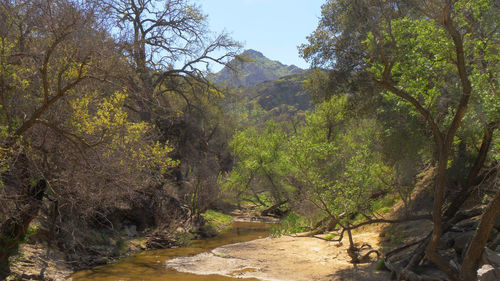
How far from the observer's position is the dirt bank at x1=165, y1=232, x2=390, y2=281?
13203 mm

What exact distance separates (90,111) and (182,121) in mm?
14961

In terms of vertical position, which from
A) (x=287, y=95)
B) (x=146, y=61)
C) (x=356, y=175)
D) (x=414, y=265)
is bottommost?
(x=414, y=265)

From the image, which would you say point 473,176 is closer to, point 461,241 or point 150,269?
point 461,241

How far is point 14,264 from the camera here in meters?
11.2

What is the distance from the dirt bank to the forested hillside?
0.45 meters

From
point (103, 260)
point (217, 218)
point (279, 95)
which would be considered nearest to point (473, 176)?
point (103, 260)

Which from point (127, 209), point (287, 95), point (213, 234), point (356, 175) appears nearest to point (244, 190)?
point (213, 234)

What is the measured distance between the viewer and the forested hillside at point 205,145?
8.18m

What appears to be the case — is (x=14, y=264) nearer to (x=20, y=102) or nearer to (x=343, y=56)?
(x=20, y=102)

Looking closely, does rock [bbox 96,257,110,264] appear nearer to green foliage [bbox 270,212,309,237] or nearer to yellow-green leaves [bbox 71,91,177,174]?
yellow-green leaves [bbox 71,91,177,174]

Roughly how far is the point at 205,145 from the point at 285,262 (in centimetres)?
1314

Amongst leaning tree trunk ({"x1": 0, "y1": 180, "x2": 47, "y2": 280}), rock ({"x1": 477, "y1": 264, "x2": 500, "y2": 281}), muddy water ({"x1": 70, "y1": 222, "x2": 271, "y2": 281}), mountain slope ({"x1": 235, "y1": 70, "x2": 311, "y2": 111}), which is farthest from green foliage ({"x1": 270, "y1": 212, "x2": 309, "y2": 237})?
mountain slope ({"x1": 235, "y1": 70, "x2": 311, "y2": 111})

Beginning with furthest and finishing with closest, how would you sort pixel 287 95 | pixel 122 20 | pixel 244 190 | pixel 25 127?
pixel 287 95 → pixel 244 190 → pixel 122 20 → pixel 25 127

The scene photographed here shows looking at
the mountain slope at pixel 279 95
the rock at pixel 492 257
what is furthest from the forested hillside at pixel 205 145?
the mountain slope at pixel 279 95
